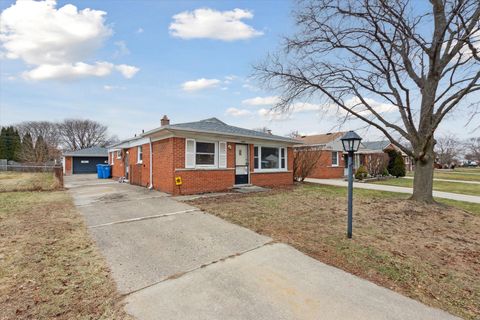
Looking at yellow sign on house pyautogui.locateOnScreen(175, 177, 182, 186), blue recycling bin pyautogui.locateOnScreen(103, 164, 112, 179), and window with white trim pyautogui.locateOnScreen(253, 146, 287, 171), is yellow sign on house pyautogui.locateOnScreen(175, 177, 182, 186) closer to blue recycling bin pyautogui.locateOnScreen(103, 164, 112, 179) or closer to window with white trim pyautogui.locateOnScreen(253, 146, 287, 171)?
window with white trim pyautogui.locateOnScreen(253, 146, 287, 171)

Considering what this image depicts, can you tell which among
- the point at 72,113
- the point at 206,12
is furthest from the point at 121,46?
the point at 72,113

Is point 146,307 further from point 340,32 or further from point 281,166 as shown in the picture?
point 281,166

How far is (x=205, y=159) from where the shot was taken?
10742mm

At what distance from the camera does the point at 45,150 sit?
35094 mm

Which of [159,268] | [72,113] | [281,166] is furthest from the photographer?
[72,113]

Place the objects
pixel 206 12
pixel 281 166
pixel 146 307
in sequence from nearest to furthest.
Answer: pixel 146 307
pixel 206 12
pixel 281 166

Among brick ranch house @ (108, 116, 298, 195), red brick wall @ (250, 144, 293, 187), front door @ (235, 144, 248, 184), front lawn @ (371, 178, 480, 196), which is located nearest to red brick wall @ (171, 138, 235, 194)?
brick ranch house @ (108, 116, 298, 195)

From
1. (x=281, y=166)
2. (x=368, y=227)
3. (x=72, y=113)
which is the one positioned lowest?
(x=368, y=227)

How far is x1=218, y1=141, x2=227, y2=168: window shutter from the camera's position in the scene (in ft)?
36.3

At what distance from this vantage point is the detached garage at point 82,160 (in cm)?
2866

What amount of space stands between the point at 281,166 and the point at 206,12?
335 inches

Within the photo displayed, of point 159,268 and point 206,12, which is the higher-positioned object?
point 206,12

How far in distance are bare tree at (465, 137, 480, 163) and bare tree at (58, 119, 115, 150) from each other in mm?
83498

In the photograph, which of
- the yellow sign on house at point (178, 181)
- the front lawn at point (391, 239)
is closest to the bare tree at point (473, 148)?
the front lawn at point (391, 239)
